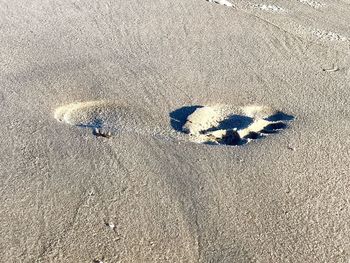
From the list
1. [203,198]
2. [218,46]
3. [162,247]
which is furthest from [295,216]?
[218,46]

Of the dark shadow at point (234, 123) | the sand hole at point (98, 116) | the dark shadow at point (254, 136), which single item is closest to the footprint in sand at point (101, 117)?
the sand hole at point (98, 116)

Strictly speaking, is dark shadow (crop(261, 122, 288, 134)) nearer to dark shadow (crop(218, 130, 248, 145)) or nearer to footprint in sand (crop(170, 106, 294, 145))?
footprint in sand (crop(170, 106, 294, 145))

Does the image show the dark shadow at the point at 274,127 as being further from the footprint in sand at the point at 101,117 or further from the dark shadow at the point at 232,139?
the footprint in sand at the point at 101,117

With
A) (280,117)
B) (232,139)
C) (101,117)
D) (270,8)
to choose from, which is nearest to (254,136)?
(232,139)

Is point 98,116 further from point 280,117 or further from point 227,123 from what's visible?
point 280,117

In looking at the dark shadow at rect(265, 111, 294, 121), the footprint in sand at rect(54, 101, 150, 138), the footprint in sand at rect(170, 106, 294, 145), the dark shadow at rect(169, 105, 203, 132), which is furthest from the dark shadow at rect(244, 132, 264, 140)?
the footprint in sand at rect(54, 101, 150, 138)

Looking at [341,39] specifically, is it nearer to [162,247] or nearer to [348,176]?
[348,176]
